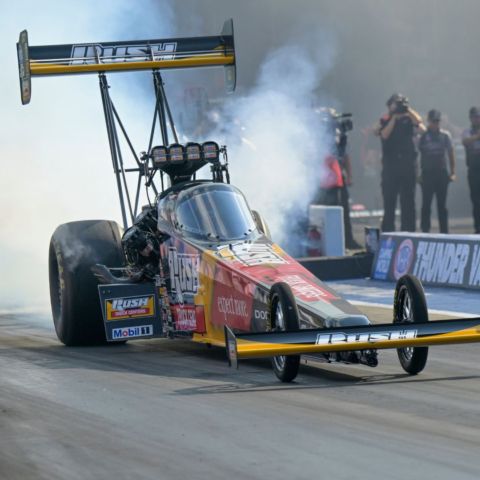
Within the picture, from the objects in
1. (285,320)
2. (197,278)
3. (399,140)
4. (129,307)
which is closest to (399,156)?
(399,140)

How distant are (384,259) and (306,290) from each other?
31.9 feet

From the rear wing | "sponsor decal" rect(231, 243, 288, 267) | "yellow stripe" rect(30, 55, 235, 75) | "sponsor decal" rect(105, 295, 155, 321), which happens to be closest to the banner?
the rear wing

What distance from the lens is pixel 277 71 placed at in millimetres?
33000

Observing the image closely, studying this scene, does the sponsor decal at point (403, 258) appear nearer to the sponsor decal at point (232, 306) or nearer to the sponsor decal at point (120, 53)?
the sponsor decal at point (120, 53)

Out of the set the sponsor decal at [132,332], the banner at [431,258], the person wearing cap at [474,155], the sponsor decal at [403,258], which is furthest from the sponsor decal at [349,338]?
the person wearing cap at [474,155]

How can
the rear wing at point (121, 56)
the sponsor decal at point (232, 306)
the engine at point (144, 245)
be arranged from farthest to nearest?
the rear wing at point (121, 56)
the engine at point (144, 245)
the sponsor decal at point (232, 306)

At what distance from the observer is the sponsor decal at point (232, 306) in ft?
36.9

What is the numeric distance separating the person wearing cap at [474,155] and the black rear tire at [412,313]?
39.1 feet

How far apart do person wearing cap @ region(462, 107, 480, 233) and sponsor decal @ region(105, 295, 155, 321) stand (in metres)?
10.7

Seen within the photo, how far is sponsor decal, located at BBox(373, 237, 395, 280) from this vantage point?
20.3 m

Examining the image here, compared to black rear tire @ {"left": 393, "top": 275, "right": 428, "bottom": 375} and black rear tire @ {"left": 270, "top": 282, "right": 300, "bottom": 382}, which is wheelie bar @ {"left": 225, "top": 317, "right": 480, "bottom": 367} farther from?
black rear tire @ {"left": 393, "top": 275, "right": 428, "bottom": 375}

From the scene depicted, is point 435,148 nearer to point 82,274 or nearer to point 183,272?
point 82,274

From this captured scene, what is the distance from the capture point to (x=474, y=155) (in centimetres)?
2309

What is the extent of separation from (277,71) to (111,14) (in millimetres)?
8549
